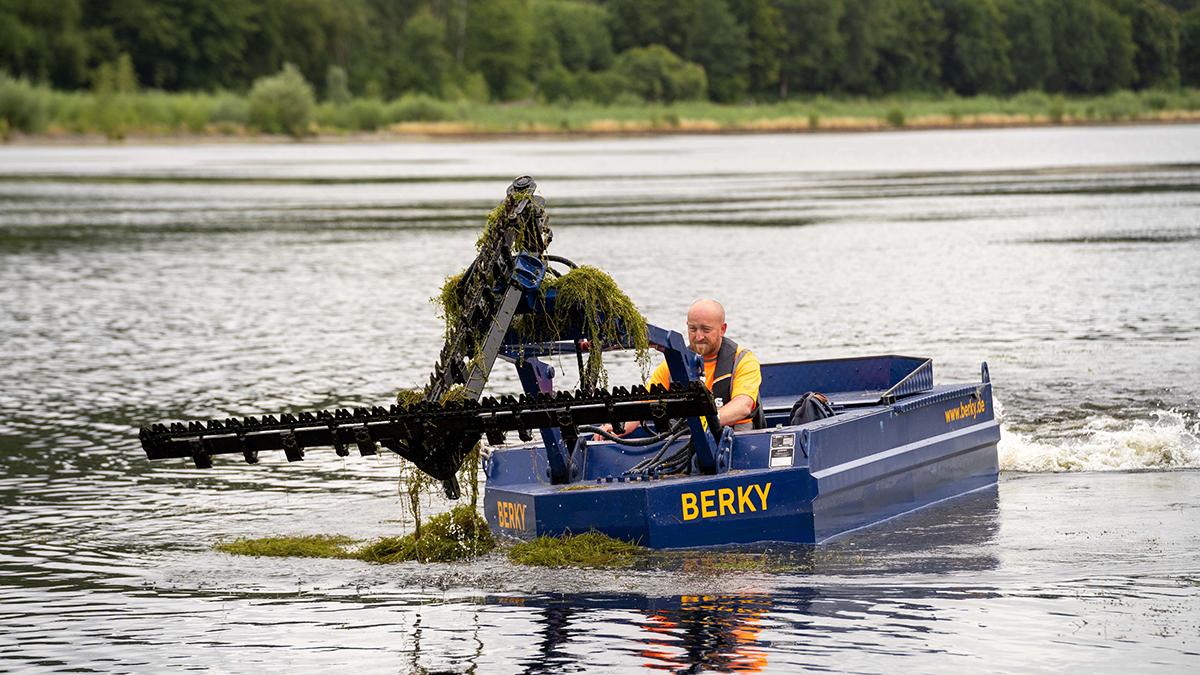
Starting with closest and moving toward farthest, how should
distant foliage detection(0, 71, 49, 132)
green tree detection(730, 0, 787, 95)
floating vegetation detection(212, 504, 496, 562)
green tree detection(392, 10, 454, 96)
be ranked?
floating vegetation detection(212, 504, 496, 562) → distant foliage detection(0, 71, 49, 132) → green tree detection(392, 10, 454, 96) → green tree detection(730, 0, 787, 95)

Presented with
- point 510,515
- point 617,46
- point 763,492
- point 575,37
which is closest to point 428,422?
point 510,515

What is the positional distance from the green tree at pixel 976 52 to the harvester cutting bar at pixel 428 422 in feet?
544

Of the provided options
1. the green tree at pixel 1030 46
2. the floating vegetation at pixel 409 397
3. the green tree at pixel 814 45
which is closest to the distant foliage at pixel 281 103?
the green tree at pixel 814 45

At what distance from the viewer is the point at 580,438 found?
13750 mm

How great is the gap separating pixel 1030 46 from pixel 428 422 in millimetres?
170588

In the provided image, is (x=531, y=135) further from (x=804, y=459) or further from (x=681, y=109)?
(x=804, y=459)

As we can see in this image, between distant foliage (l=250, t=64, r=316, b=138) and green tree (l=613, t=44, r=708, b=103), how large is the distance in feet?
122

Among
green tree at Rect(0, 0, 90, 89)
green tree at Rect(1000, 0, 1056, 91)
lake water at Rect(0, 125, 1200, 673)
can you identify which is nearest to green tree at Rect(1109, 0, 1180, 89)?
green tree at Rect(1000, 0, 1056, 91)

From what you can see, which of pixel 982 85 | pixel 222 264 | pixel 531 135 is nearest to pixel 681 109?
pixel 531 135

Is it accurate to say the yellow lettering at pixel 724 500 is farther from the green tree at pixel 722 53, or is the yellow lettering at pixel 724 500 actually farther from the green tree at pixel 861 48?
the green tree at pixel 861 48

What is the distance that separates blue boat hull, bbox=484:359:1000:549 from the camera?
1298cm

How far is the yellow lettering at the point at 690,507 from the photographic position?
42.6ft

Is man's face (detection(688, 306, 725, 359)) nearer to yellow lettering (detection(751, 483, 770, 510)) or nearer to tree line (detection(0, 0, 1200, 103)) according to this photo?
yellow lettering (detection(751, 483, 770, 510))

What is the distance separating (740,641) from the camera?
1096 centimetres
